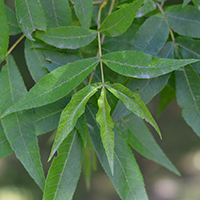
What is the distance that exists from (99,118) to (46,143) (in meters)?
1.34

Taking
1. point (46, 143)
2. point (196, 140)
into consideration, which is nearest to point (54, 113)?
point (46, 143)

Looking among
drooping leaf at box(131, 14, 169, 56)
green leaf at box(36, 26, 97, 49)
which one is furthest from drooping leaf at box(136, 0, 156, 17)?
green leaf at box(36, 26, 97, 49)

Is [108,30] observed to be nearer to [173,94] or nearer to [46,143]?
[173,94]

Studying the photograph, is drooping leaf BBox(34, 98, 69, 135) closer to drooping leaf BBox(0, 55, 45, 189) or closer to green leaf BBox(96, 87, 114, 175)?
drooping leaf BBox(0, 55, 45, 189)

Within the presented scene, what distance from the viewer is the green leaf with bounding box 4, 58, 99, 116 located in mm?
389

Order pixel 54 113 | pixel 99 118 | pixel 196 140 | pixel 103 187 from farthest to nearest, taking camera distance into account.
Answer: pixel 103 187
pixel 196 140
pixel 54 113
pixel 99 118

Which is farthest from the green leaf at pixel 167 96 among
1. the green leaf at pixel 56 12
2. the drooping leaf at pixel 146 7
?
the green leaf at pixel 56 12

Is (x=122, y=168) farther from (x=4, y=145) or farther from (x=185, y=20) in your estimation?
(x=185, y=20)

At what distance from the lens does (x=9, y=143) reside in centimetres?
47

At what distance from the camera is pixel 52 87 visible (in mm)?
399

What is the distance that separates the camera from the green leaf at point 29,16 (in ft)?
1.38

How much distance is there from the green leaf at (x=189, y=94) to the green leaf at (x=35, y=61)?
0.94ft

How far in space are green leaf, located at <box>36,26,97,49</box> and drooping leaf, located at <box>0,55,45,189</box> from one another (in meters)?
0.11

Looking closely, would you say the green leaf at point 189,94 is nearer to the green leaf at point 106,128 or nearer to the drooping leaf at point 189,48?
the drooping leaf at point 189,48
